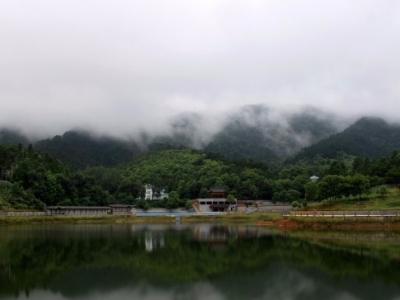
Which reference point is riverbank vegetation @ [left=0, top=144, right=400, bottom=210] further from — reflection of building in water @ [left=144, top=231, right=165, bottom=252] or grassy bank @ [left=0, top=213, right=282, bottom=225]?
reflection of building in water @ [left=144, top=231, right=165, bottom=252]

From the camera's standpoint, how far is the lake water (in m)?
19.1

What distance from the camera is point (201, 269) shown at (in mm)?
25484

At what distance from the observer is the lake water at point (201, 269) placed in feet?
62.7

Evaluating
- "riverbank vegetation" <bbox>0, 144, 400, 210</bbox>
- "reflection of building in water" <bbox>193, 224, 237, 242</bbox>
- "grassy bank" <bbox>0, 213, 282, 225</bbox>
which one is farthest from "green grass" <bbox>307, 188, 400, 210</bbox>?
"reflection of building in water" <bbox>193, 224, 237, 242</bbox>

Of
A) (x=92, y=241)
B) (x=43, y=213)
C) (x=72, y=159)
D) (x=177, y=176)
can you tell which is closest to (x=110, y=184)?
(x=177, y=176)

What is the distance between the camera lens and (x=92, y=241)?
39.5m

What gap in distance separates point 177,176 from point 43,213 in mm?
47652

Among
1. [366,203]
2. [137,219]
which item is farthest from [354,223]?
[137,219]

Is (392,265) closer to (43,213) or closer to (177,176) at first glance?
(43,213)

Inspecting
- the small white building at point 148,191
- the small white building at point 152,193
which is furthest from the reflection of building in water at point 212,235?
the small white building at point 148,191

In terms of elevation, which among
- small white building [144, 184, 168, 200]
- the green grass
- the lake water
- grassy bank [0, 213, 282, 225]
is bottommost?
the lake water

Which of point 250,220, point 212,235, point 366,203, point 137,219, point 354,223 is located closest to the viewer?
point 212,235

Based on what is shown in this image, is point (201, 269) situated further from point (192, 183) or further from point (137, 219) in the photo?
point (192, 183)

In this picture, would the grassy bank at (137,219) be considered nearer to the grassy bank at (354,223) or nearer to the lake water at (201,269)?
the grassy bank at (354,223)
